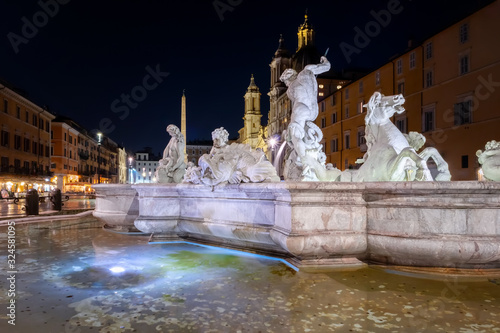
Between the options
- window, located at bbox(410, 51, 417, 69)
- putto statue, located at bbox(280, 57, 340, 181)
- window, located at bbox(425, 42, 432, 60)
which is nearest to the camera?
putto statue, located at bbox(280, 57, 340, 181)

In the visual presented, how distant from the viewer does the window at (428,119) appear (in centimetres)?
2675

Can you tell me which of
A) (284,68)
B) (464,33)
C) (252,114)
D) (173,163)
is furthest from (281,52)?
(173,163)

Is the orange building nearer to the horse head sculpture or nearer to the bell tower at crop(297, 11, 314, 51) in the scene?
the horse head sculpture

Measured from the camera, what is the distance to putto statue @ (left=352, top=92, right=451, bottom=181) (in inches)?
202

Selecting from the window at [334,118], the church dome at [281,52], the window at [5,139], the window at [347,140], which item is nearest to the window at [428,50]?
the window at [347,140]

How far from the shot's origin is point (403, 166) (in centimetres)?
517

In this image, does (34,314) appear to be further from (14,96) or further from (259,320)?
(14,96)

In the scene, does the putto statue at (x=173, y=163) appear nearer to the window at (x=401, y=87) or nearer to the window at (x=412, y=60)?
the window at (x=412, y=60)

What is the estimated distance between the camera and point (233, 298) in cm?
346

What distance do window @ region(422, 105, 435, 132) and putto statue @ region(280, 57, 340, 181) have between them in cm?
2221

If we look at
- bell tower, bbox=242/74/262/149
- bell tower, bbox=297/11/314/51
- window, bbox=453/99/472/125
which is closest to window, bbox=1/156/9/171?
window, bbox=453/99/472/125

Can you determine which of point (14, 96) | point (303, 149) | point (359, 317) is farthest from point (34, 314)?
point (14, 96)

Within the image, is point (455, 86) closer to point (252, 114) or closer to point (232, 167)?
point (232, 167)

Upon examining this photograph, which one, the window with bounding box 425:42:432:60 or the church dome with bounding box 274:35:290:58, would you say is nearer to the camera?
the window with bounding box 425:42:432:60
